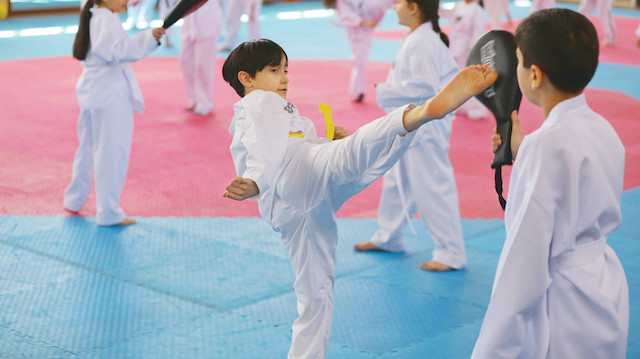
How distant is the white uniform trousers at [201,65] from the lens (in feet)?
Result: 27.4

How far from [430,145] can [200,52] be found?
14.8 ft

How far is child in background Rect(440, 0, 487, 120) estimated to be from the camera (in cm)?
850

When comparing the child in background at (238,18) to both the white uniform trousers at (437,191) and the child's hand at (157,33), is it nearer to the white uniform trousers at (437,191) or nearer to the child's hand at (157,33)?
the child's hand at (157,33)

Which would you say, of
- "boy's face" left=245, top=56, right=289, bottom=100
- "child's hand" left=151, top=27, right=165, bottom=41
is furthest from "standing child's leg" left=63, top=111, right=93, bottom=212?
"boy's face" left=245, top=56, right=289, bottom=100

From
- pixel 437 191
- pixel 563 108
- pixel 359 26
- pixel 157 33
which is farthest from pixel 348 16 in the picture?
pixel 563 108

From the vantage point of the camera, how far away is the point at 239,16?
12.4m

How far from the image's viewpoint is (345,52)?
12789mm

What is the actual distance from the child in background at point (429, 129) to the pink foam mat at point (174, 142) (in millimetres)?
1019

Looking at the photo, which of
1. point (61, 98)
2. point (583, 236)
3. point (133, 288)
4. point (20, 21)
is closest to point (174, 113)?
point (61, 98)

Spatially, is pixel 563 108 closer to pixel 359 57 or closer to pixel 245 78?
pixel 245 78

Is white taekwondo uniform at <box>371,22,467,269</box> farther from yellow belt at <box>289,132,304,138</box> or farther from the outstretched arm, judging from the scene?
the outstretched arm

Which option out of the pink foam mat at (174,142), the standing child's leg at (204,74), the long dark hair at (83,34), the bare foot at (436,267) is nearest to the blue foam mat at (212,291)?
the bare foot at (436,267)

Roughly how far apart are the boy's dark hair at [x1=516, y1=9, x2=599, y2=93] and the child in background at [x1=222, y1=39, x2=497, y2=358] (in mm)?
432

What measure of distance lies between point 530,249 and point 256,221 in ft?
11.0
